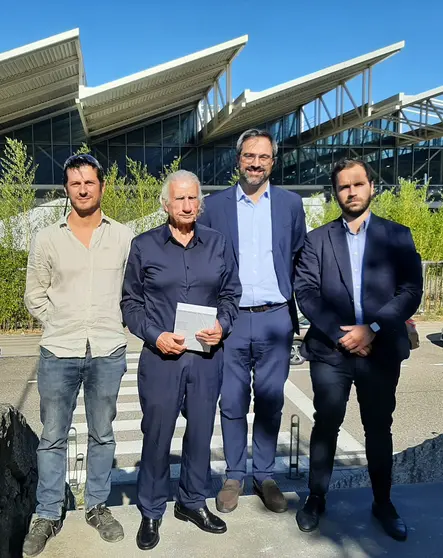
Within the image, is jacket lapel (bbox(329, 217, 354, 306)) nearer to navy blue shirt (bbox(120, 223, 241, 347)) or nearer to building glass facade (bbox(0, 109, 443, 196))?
navy blue shirt (bbox(120, 223, 241, 347))

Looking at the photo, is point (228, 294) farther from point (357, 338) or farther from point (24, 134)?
point (24, 134)

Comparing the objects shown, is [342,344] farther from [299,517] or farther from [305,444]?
[305,444]

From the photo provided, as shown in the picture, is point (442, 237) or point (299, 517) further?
point (442, 237)

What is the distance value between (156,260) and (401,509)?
7.69 feet

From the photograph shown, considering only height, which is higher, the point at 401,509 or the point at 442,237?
the point at 442,237

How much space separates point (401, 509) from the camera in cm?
341

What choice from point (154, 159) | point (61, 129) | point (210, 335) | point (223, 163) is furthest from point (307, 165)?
point (210, 335)

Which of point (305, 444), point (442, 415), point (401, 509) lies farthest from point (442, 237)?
point (401, 509)

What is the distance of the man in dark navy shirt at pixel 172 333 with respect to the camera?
303 centimetres

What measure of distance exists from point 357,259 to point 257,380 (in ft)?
3.68

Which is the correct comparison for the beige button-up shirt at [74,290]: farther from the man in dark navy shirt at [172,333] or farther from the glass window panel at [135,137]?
the glass window panel at [135,137]

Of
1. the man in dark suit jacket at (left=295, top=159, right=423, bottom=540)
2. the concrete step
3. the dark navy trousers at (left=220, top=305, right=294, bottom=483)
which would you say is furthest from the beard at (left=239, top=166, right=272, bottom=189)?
the concrete step

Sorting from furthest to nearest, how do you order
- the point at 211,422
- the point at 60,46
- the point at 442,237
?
the point at 442,237, the point at 60,46, the point at 211,422

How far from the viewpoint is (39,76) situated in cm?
1939
